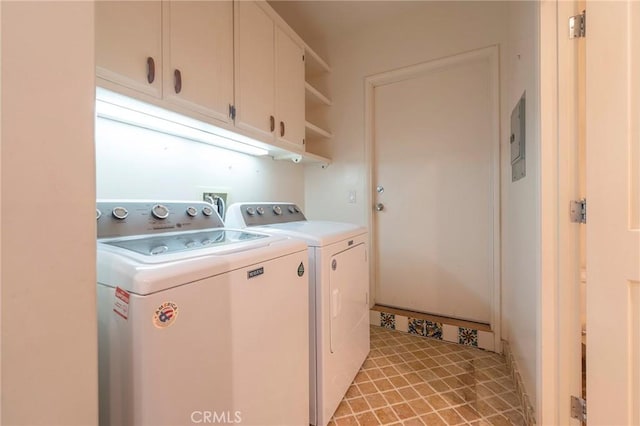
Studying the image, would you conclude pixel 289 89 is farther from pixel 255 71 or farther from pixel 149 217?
pixel 149 217

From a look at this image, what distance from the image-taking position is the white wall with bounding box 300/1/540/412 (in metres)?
1.22

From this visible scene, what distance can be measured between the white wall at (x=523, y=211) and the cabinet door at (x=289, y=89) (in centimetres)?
134

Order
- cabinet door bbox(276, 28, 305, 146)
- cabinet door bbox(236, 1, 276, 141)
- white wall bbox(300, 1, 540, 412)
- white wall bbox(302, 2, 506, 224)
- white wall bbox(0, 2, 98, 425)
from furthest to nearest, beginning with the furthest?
white wall bbox(302, 2, 506, 224) < cabinet door bbox(276, 28, 305, 146) < cabinet door bbox(236, 1, 276, 141) < white wall bbox(300, 1, 540, 412) < white wall bbox(0, 2, 98, 425)

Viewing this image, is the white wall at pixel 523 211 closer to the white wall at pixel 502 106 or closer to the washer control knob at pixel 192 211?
the white wall at pixel 502 106

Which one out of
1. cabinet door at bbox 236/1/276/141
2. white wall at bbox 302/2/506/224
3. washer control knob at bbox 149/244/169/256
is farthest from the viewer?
white wall at bbox 302/2/506/224

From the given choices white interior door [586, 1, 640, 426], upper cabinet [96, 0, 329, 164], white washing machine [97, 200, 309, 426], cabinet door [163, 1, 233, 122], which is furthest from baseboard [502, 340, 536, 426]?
cabinet door [163, 1, 233, 122]

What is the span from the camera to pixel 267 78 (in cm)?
165

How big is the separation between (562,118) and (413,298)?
5.55ft

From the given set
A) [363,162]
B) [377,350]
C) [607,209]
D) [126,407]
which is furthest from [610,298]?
[363,162]

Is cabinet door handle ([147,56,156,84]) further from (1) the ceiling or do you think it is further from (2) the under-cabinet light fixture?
Answer: (1) the ceiling

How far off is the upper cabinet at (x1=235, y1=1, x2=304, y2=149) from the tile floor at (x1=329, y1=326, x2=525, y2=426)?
5.25 ft

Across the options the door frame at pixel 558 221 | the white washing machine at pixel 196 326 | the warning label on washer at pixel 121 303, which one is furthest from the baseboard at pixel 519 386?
the warning label on washer at pixel 121 303

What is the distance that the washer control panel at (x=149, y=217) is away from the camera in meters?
0.99

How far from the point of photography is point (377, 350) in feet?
6.35
